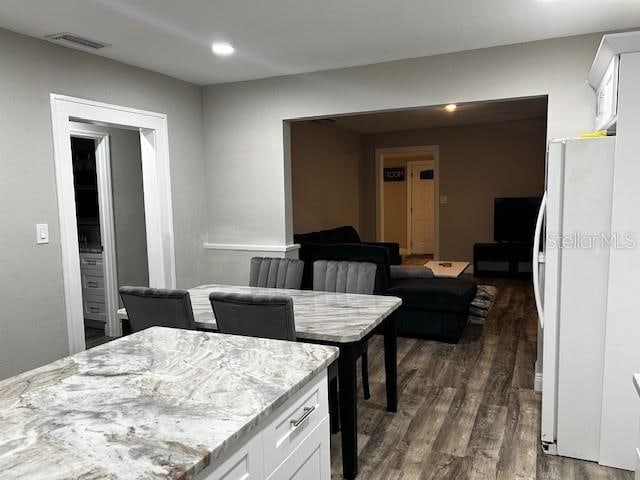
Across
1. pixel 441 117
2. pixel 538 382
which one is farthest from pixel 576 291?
pixel 441 117

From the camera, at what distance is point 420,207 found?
36.2 feet

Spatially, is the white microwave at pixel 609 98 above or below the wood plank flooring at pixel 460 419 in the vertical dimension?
above

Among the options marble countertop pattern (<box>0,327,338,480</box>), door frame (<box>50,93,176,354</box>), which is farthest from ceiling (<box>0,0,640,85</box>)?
marble countertop pattern (<box>0,327,338,480</box>)

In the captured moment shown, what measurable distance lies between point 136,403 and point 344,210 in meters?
7.38

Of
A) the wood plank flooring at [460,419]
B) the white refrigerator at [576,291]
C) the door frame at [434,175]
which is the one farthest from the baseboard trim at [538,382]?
the door frame at [434,175]

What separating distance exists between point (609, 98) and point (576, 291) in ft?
3.43

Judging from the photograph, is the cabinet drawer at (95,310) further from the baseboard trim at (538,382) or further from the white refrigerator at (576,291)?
the white refrigerator at (576,291)

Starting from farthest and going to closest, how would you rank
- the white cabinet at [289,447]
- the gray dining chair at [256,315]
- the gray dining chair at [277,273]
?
the gray dining chair at [277,273]
the gray dining chair at [256,315]
the white cabinet at [289,447]

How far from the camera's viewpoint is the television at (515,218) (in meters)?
7.65

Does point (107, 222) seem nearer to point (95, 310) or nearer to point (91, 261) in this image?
point (91, 261)

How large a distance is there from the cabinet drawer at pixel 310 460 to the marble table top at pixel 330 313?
60 centimetres

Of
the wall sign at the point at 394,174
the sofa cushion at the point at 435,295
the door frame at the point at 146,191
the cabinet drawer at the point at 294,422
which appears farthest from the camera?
the wall sign at the point at 394,174

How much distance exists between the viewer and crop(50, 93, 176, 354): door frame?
331 centimetres

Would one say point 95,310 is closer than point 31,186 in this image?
No
